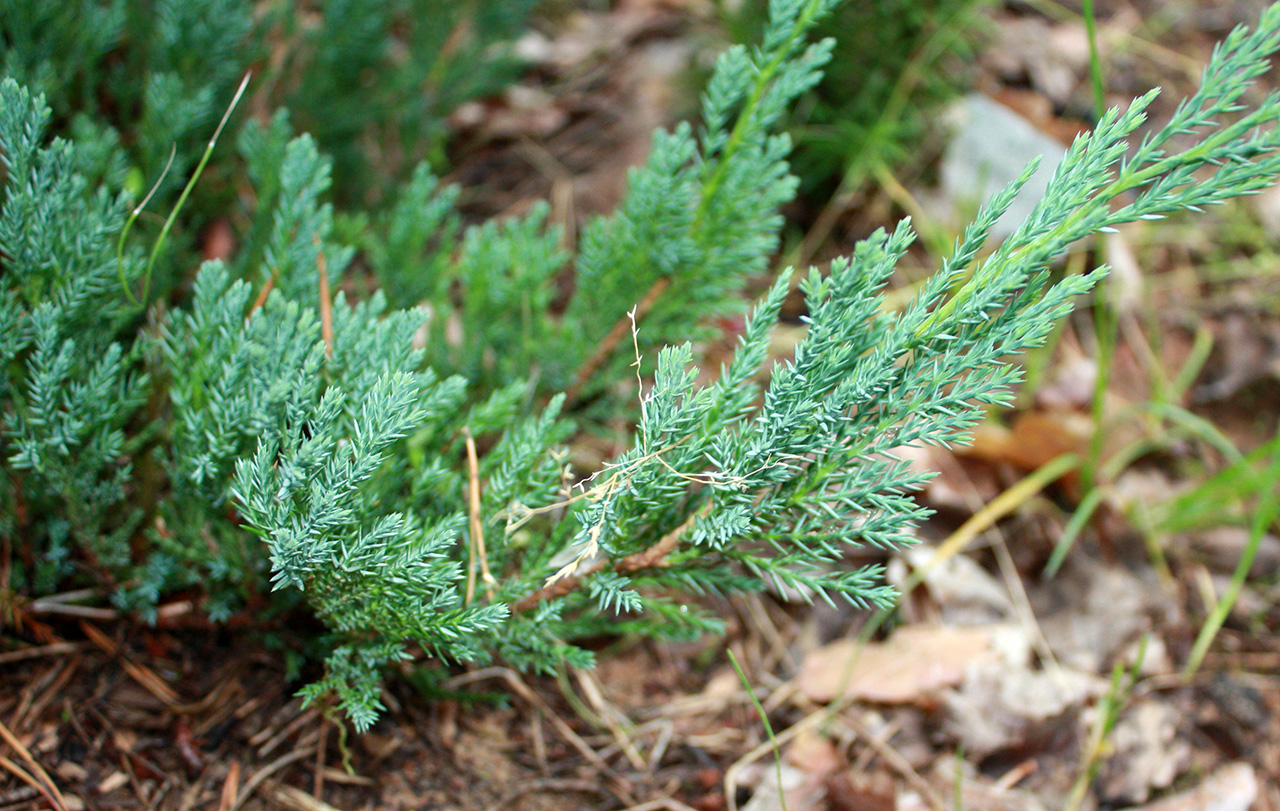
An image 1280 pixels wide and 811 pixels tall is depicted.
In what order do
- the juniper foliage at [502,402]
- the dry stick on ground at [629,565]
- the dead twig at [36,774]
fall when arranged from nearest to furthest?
the juniper foliage at [502,402], the dry stick on ground at [629,565], the dead twig at [36,774]

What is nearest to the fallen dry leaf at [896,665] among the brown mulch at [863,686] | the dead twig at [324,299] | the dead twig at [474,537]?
the brown mulch at [863,686]

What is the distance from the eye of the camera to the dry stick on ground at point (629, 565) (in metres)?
1.14

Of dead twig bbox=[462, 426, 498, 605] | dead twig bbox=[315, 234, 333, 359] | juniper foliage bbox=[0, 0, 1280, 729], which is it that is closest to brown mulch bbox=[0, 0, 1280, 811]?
juniper foliage bbox=[0, 0, 1280, 729]

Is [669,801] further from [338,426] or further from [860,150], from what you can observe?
[860,150]

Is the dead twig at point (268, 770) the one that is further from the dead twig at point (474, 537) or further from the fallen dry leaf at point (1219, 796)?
the fallen dry leaf at point (1219, 796)

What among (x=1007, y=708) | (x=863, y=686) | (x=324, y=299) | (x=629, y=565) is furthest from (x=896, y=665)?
(x=324, y=299)

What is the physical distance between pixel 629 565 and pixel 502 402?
34cm

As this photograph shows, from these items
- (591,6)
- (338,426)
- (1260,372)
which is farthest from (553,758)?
(591,6)

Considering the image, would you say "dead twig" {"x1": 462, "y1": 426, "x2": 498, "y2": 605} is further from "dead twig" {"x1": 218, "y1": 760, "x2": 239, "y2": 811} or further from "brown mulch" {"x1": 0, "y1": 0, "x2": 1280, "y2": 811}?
"dead twig" {"x1": 218, "y1": 760, "x2": 239, "y2": 811}

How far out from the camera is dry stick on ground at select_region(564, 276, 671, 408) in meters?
1.57

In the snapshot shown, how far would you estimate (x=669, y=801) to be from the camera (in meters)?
1.51

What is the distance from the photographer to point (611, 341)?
5.29 ft

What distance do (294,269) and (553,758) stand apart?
0.99 m

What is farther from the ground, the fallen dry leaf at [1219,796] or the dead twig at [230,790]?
the dead twig at [230,790]
